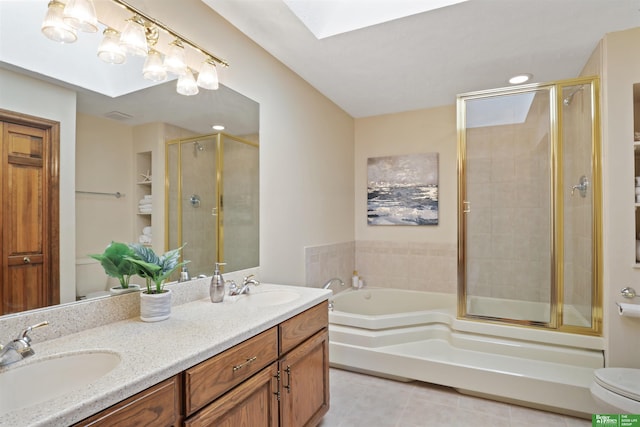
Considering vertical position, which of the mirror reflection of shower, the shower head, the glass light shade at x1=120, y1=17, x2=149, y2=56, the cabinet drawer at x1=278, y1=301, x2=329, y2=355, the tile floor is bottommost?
the tile floor

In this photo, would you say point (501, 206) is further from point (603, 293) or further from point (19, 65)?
point (19, 65)

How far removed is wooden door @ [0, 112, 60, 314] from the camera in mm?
1082

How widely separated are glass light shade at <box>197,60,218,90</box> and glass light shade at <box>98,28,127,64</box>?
1.36 feet

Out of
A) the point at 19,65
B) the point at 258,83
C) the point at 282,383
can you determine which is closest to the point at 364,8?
the point at 258,83

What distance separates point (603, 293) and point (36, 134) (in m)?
3.25

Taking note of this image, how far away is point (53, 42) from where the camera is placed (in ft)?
3.94

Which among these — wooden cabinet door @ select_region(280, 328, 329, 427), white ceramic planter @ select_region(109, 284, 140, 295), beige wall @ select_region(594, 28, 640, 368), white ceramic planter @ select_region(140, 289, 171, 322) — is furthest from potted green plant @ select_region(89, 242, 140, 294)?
beige wall @ select_region(594, 28, 640, 368)

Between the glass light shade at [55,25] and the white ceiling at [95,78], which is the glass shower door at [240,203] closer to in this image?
the white ceiling at [95,78]

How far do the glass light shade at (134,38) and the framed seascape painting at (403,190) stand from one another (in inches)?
112

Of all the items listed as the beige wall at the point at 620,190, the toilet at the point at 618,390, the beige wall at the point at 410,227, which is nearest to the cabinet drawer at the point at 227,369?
the toilet at the point at 618,390

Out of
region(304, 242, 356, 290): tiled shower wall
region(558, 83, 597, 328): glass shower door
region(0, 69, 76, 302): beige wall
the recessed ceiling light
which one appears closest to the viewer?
region(0, 69, 76, 302): beige wall

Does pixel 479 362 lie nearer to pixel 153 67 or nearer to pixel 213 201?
Result: pixel 213 201

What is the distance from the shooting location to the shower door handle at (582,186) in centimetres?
240

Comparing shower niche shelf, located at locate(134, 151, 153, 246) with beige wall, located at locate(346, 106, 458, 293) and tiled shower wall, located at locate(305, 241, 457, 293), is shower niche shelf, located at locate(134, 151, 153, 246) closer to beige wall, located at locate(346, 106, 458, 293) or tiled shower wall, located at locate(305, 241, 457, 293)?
tiled shower wall, located at locate(305, 241, 457, 293)
